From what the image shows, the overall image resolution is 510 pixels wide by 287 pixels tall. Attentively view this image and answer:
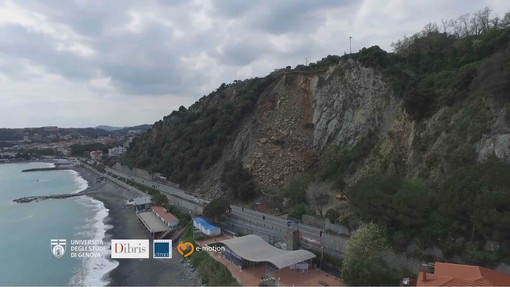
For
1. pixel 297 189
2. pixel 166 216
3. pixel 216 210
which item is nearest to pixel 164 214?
pixel 166 216

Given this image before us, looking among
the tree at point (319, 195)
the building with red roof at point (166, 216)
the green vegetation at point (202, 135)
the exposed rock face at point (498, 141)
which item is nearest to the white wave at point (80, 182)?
the green vegetation at point (202, 135)

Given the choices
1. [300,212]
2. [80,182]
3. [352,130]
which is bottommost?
[80,182]

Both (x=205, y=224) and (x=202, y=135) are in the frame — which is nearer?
(x=205, y=224)

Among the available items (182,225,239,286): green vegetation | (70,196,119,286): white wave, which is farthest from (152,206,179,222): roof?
(182,225,239,286): green vegetation

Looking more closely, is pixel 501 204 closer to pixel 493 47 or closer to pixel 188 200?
pixel 493 47

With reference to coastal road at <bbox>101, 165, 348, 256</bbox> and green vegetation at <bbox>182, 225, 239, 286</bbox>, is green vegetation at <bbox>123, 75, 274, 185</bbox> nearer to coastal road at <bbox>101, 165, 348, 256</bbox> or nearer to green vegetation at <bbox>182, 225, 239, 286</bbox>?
coastal road at <bbox>101, 165, 348, 256</bbox>

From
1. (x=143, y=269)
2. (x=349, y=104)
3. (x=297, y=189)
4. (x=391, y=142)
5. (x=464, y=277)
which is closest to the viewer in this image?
(x=464, y=277)

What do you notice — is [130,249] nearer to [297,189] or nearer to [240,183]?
[240,183]
